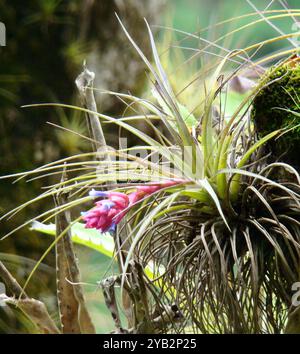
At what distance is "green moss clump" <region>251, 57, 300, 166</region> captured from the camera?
64 cm

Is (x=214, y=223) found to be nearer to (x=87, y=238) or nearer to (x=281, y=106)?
(x=281, y=106)

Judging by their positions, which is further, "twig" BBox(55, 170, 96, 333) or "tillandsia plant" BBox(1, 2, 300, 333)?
"twig" BBox(55, 170, 96, 333)

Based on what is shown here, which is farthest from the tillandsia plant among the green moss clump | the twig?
the twig

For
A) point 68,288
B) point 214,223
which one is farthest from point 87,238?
point 214,223

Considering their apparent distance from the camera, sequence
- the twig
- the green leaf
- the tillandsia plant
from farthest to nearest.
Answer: the green leaf
the twig
the tillandsia plant

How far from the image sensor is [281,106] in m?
0.65

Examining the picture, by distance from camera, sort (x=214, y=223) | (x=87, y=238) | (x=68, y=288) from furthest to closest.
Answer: (x=87, y=238) → (x=68, y=288) → (x=214, y=223)

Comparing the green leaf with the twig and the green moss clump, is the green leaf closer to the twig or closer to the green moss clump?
the twig

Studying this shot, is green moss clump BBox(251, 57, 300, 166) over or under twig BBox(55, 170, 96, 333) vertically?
over

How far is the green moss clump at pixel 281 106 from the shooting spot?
0.64 m

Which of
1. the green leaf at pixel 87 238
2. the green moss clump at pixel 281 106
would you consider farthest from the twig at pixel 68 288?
the green moss clump at pixel 281 106

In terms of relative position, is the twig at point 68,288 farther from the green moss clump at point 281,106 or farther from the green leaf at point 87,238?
the green moss clump at point 281,106
